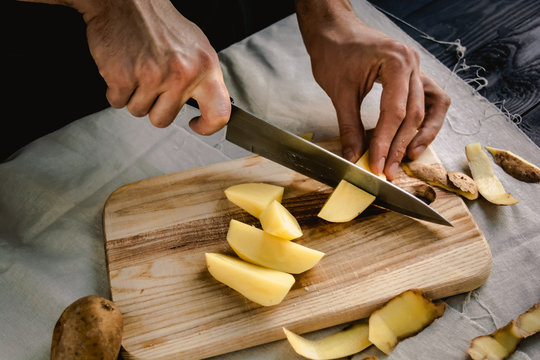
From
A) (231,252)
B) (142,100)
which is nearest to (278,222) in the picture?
(231,252)

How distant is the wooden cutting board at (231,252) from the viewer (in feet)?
3.66

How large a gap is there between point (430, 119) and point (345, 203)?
17.1 inches

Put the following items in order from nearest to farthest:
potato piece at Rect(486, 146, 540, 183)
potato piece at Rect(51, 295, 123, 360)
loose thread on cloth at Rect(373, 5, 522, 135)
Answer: potato piece at Rect(51, 295, 123, 360), potato piece at Rect(486, 146, 540, 183), loose thread on cloth at Rect(373, 5, 522, 135)

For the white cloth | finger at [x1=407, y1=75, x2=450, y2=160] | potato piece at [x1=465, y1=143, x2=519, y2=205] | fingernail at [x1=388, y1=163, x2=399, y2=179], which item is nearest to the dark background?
the white cloth

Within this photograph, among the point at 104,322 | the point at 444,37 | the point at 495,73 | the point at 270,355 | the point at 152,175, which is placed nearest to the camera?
the point at 104,322

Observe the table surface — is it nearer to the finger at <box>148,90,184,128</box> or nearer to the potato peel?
the potato peel

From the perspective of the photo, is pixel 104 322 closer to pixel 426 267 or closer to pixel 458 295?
pixel 426 267

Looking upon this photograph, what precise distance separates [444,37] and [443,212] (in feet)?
3.06

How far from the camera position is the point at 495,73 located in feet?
→ 5.79

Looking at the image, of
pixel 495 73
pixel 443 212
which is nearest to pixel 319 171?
pixel 443 212

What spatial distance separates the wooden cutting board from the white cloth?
0.29 ft

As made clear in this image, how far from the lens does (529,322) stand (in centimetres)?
117

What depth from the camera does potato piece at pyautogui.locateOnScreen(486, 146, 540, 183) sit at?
1450mm

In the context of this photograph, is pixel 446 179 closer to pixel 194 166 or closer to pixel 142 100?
pixel 194 166
